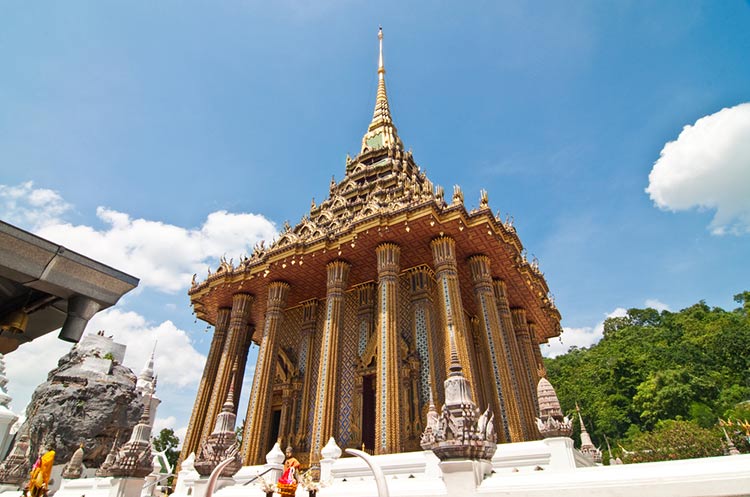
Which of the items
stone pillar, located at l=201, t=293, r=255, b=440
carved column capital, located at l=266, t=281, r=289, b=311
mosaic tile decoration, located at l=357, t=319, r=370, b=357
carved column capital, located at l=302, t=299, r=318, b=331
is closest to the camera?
stone pillar, located at l=201, t=293, r=255, b=440

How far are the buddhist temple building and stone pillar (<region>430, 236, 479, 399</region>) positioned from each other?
44 millimetres

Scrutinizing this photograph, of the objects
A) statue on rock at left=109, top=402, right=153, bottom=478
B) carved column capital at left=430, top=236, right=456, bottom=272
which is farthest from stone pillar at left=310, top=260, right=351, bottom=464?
statue on rock at left=109, top=402, right=153, bottom=478

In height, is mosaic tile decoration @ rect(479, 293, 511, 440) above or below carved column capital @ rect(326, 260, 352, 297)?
below

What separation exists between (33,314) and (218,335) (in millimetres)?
16787

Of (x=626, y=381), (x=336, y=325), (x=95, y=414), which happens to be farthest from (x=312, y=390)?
(x=626, y=381)

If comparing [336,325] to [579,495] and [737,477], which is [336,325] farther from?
[737,477]

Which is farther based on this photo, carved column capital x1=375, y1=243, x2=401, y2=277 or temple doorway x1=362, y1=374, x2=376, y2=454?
temple doorway x1=362, y1=374, x2=376, y2=454

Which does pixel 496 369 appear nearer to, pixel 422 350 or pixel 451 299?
pixel 451 299

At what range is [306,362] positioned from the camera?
1784 centimetres

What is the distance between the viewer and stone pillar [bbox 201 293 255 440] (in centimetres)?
1602

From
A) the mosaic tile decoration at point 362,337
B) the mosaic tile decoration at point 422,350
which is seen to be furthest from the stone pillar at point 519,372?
the mosaic tile decoration at point 362,337

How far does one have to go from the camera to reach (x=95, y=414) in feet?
85.9

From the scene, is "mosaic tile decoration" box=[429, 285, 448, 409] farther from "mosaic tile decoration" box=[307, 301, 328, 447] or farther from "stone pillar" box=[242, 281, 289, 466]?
"stone pillar" box=[242, 281, 289, 466]

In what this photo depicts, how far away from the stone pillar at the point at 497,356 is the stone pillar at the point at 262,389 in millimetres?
7667
